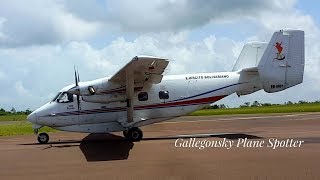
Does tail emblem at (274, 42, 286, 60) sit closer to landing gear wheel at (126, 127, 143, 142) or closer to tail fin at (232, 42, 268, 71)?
tail fin at (232, 42, 268, 71)

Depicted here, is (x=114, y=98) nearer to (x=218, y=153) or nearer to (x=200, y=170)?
(x=218, y=153)

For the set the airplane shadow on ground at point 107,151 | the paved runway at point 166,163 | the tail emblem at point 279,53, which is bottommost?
the paved runway at point 166,163

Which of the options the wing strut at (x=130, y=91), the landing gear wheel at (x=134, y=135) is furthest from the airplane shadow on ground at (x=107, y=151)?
the wing strut at (x=130, y=91)

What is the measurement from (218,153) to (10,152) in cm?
886

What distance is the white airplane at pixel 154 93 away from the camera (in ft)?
70.6

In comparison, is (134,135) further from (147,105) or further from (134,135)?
(147,105)

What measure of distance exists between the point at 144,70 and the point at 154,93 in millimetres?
3476

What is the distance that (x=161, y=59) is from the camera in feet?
58.6

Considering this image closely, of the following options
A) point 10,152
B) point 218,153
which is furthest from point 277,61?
point 10,152

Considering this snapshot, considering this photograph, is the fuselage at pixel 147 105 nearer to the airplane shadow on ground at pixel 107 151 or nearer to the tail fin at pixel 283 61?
the tail fin at pixel 283 61

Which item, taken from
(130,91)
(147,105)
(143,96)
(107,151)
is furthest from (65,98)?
(107,151)

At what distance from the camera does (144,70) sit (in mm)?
19875

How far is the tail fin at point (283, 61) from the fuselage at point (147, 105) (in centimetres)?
158

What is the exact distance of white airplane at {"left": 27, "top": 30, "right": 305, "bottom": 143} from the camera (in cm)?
2152
